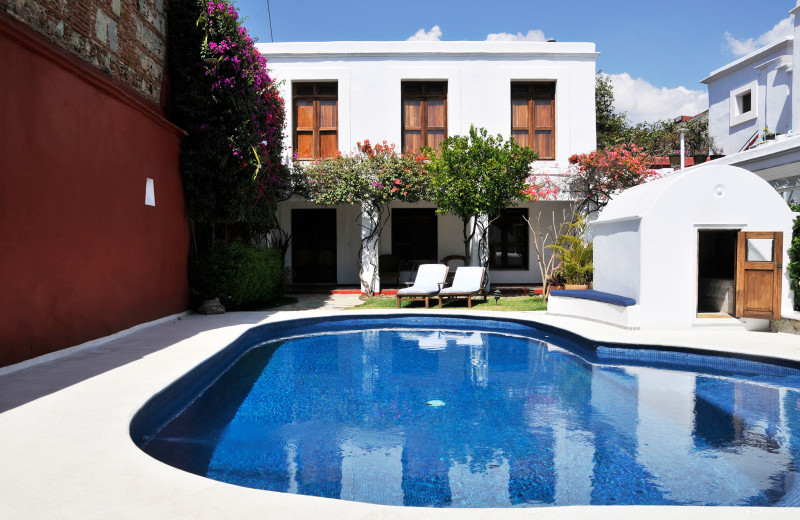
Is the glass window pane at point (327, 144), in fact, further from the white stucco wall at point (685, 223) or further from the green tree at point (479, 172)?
the white stucco wall at point (685, 223)

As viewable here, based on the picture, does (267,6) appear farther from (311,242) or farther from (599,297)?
(599,297)

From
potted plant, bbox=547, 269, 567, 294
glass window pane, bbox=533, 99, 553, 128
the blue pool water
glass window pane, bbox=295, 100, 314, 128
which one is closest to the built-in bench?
the blue pool water

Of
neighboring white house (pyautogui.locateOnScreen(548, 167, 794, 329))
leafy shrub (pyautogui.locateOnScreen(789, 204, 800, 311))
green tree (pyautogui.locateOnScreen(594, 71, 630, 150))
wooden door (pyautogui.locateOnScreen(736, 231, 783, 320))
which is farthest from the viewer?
green tree (pyautogui.locateOnScreen(594, 71, 630, 150))

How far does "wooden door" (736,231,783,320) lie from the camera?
8.34m

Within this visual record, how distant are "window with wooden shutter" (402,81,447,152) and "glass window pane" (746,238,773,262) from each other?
8.87 m

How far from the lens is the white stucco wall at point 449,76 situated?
50.0ft

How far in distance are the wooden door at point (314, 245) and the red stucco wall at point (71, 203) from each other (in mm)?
7728

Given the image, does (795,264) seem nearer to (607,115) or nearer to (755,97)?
(755,97)

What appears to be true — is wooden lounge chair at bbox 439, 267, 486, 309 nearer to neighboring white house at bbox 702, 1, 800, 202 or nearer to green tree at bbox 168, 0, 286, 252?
A: green tree at bbox 168, 0, 286, 252

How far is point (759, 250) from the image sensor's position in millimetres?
8727

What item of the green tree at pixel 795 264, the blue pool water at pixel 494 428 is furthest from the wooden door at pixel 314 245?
the green tree at pixel 795 264

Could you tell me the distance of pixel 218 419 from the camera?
493cm

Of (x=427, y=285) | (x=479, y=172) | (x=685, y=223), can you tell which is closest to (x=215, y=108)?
(x=479, y=172)

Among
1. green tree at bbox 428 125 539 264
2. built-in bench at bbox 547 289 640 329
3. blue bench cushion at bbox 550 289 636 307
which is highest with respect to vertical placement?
green tree at bbox 428 125 539 264
